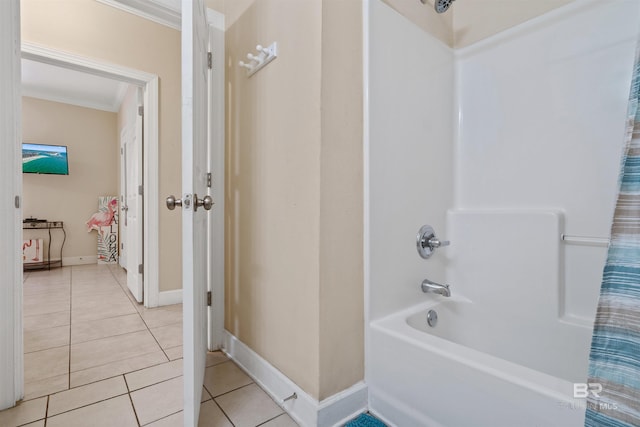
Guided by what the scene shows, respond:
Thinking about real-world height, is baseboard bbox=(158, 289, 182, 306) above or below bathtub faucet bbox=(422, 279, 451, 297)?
below

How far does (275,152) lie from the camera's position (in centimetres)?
132

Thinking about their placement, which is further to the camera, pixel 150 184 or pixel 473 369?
pixel 150 184

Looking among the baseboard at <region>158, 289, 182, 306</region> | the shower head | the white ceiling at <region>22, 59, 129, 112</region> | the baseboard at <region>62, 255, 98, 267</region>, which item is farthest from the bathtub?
the baseboard at <region>62, 255, 98, 267</region>

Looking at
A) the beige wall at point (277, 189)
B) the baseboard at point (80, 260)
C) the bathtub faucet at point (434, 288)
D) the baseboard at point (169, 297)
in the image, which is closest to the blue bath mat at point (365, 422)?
the beige wall at point (277, 189)

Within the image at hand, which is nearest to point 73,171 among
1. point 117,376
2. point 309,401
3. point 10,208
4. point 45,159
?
point 45,159

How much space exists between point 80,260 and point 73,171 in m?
1.39

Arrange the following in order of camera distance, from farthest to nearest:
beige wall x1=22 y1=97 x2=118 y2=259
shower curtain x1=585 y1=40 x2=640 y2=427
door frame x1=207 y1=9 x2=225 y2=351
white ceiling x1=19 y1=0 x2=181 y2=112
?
beige wall x1=22 y1=97 x2=118 y2=259, white ceiling x1=19 y1=0 x2=181 y2=112, door frame x1=207 y1=9 x2=225 y2=351, shower curtain x1=585 y1=40 x2=640 y2=427

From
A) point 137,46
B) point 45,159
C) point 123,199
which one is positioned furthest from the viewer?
point 45,159

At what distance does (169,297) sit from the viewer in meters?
2.62

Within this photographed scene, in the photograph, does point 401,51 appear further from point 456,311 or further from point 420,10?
point 456,311

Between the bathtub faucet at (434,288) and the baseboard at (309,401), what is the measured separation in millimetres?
541

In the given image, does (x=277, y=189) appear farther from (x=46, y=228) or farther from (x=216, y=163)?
(x=46, y=228)

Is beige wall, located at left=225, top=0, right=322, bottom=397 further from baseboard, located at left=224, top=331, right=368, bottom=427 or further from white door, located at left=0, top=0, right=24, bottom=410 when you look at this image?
white door, located at left=0, top=0, right=24, bottom=410

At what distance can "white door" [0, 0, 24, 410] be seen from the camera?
46.4 inches
